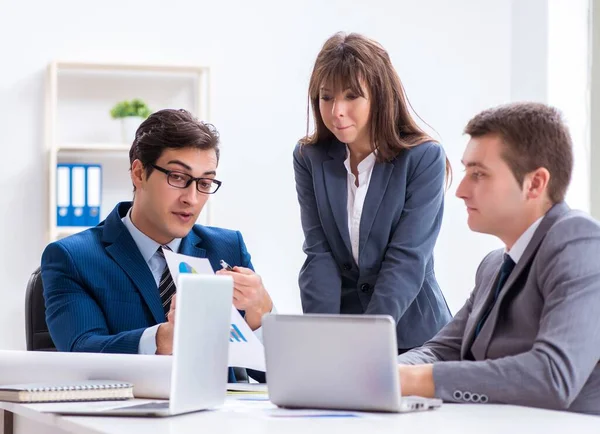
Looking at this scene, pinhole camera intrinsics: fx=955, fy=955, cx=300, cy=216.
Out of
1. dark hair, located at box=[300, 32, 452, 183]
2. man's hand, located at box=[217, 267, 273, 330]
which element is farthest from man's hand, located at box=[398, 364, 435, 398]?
dark hair, located at box=[300, 32, 452, 183]

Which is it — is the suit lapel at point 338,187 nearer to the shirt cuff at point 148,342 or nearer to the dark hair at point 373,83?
the dark hair at point 373,83

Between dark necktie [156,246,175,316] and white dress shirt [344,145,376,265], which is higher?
white dress shirt [344,145,376,265]

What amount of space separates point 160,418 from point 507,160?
846 mm

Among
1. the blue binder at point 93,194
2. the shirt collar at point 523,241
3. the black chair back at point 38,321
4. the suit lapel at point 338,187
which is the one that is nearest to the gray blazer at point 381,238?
the suit lapel at point 338,187

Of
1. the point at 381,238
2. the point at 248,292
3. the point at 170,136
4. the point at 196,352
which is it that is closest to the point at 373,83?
the point at 381,238

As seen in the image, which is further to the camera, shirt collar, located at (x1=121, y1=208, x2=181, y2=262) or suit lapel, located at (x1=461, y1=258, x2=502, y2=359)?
shirt collar, located at (x1=121, y1=208, x2=181, y2=262)

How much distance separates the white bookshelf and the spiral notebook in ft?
10.3

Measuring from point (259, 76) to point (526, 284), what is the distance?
11.4 feet

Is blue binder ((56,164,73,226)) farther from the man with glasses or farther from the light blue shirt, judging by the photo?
the light blue shirt

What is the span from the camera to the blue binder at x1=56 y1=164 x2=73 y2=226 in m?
4.76

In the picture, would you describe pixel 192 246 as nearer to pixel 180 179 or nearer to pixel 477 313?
pixel 180 179

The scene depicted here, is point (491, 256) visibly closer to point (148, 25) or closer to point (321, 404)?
point (321, 404)

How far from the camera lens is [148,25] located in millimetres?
5004

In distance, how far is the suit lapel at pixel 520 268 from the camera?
1831mm
